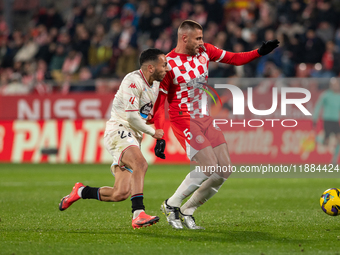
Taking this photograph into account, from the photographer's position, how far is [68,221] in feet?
22.6

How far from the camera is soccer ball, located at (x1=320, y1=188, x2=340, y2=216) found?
6441 mm

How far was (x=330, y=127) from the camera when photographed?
14992 mm

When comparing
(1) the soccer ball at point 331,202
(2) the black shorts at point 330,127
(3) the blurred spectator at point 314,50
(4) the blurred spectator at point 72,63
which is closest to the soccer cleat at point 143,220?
(1) the soccer ball at point 331,202

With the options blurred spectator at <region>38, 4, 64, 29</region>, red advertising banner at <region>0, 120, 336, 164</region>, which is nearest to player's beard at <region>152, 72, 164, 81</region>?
red advertising banner at <region>0, 120, 336, 164</region>

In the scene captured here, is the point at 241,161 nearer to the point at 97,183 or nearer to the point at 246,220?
the point at 97,183

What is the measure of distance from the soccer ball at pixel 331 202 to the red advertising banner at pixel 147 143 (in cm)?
818

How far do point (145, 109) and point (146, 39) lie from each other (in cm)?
1250

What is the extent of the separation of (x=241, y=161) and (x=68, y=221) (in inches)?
343

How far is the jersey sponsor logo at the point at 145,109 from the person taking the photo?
637 centimetres

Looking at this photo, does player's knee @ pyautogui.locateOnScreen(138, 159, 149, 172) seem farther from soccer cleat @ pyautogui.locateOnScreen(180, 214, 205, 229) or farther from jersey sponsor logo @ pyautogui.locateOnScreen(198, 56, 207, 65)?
jersey sponsor logo @ pyautogui.locateOnScreen(198, 56, 207, 65)

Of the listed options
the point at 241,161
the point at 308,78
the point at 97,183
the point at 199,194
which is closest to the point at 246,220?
the point at 199,194

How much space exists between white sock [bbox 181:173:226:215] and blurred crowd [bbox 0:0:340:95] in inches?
384

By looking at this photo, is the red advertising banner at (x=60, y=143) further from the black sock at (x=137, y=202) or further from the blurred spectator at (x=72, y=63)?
the black sock at (x=137, y=202)

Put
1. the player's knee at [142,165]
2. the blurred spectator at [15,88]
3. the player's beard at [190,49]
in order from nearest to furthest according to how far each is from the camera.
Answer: the player's knee at [142,165]
the player's beard at [190,49]
the blurred spectator at [15,88]
